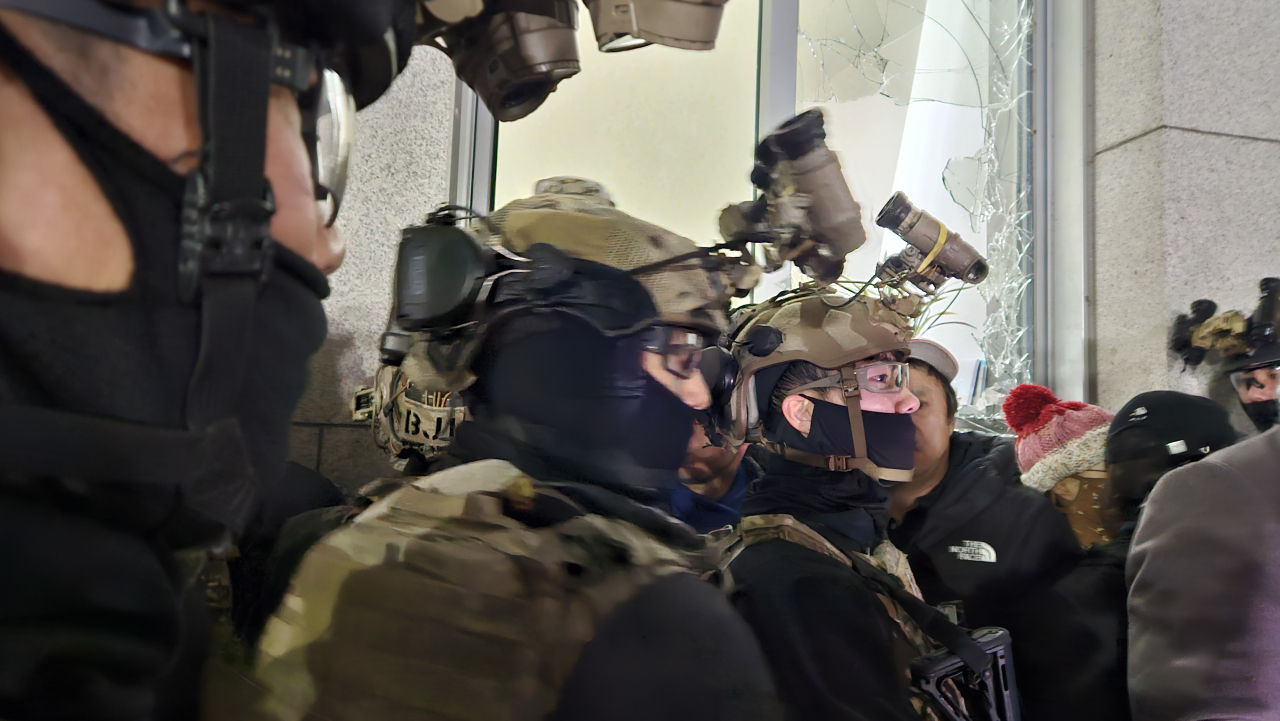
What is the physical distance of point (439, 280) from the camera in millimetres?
952

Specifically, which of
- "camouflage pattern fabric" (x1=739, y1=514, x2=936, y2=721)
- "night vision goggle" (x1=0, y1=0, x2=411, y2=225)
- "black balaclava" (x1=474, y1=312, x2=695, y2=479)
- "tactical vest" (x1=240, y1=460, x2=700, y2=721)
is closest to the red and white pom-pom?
"camouflage pattern fabric" (x1=739, y1=514, x2=936, y2=721)

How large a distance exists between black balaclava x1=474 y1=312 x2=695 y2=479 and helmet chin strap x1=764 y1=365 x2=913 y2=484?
627 mm

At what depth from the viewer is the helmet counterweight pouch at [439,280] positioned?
95cm

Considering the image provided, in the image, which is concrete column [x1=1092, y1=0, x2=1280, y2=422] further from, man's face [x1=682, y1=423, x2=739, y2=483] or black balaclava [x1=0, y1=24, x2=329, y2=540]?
black balaclava [x1=0, y1=24, x2=329, y2=540]

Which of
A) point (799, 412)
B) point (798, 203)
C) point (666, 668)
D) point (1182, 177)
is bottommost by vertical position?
point (666, 668)

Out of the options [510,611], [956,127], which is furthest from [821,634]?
[956,127]

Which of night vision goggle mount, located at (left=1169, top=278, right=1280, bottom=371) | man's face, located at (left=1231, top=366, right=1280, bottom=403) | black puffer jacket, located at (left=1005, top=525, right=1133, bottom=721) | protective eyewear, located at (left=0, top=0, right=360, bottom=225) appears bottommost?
black puffer jacket, located at (left=1005, top=525, right=1133, bottom=721)

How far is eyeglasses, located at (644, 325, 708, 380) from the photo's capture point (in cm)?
109

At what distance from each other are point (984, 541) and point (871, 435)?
17.2 inches

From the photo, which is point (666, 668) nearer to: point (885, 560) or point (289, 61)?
point (289, 61)

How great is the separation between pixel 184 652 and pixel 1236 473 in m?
1.20

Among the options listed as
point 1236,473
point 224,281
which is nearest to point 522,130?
point 224,281

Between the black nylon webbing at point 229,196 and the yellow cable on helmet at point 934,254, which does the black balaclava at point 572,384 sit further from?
the yellow cable on helmet at point 934,254

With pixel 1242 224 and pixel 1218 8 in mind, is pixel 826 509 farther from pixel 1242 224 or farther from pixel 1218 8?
pixel 1218 8
